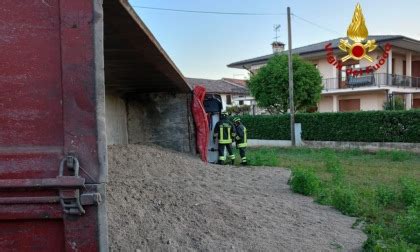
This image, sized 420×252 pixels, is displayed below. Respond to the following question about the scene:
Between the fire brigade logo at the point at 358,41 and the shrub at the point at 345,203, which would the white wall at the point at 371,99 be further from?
the shrub at the point at 345,203

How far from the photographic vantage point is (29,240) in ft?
7.33

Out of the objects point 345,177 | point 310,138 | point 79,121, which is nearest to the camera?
point 79,121

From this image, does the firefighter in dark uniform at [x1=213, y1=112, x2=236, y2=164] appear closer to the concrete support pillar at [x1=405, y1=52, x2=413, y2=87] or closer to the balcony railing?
the balcony railing

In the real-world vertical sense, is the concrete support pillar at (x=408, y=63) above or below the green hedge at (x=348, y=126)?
above

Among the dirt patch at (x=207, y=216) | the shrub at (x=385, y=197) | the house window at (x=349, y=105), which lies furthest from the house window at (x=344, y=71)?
the dirt patch at (x=207, y=216)

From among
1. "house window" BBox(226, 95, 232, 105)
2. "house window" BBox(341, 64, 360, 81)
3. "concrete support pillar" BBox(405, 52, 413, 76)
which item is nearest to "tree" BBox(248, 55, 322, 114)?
"house window" BBox(341, 64, 360, 81)

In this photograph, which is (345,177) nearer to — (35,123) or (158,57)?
(158,57)

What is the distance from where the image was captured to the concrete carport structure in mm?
4268

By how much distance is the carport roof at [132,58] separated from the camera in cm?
354

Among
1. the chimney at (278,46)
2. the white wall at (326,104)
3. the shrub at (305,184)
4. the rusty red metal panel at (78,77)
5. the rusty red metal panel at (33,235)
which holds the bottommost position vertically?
the shrub at (305,184)

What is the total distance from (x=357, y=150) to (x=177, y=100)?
37.0 feet

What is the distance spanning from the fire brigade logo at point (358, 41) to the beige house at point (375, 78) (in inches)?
47.6

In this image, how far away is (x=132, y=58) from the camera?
18.2 ft

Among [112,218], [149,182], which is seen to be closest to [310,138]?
[149,182]
